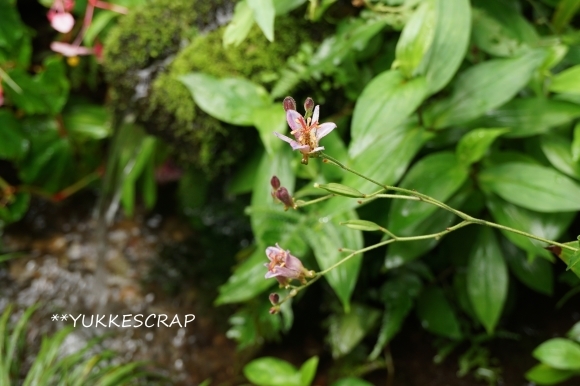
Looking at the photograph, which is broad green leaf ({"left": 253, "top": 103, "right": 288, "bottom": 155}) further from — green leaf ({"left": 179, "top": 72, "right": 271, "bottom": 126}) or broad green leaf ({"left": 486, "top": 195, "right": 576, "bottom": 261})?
broad green leaf ({"left": 486, "top": 195, "right": 576, "bottom": 261})

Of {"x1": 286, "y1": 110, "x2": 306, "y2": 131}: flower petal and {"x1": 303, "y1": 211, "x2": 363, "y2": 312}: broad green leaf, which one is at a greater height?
{"x1": 286, "y1": 110, "x2": 306, "y2": 131}: flower petal

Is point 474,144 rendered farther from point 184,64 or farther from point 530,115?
point 184,64

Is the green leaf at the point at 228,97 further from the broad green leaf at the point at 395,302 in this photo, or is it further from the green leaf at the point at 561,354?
the green leaf at the point at 561,354

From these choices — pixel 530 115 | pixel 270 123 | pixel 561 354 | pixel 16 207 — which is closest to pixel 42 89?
pixel 16 207

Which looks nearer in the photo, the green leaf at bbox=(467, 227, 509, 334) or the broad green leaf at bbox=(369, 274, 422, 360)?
the green leaf at bbox=(467, 227, 509, 334)

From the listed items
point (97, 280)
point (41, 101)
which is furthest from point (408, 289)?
point (41, 101)

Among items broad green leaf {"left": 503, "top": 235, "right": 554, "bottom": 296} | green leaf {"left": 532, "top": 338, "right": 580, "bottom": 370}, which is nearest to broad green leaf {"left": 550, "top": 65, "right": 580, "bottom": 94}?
broad green leaf {"left": 503, "top": 235, "right": 554, "bottom": 296}
